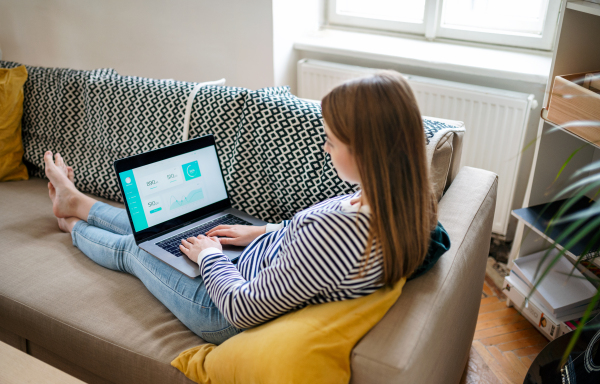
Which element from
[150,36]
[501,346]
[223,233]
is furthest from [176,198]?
[150,36]

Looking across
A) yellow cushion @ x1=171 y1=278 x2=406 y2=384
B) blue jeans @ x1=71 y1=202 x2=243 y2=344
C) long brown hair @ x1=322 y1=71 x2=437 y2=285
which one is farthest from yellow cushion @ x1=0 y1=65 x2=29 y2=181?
long brown hair @ x1=322 y1=71 x2=437 y2=285

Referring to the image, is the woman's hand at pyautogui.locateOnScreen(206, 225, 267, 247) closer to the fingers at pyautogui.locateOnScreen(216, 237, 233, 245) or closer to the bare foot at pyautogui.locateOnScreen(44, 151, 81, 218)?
the fingers at pyautogui.locateOnScreen(216, 237, 233, 245)

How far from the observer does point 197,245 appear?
51.4 inches

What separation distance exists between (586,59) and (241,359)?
1.43 m

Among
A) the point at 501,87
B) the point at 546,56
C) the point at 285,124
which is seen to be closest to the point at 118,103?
the point at 285,124

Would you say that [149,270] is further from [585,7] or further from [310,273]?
[585,7]

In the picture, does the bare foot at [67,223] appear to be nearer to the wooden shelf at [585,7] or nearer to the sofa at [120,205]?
the sofa at [120,205]

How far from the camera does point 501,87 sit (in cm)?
209

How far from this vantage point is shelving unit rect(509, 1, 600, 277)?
5.01 ft

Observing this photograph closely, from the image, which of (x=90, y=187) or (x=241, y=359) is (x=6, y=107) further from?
(x=241, y=359)

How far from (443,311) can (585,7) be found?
1.01 meters

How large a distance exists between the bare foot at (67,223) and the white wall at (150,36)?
3.78 feet

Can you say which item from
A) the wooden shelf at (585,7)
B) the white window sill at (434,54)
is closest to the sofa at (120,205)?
the wooden shelf at (585,7)

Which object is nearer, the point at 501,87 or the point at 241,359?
the point at 241,359
